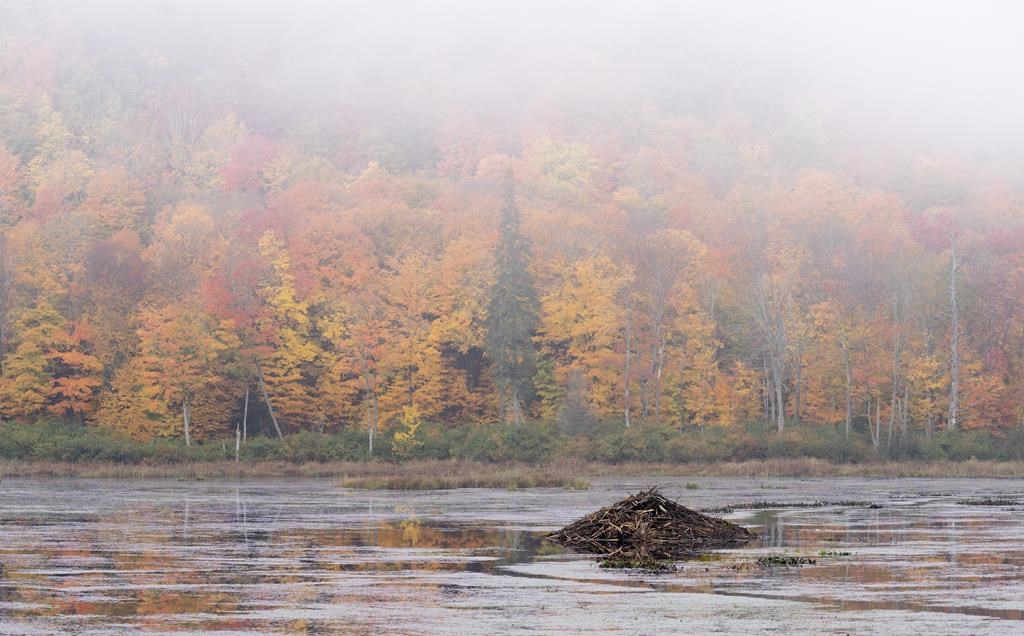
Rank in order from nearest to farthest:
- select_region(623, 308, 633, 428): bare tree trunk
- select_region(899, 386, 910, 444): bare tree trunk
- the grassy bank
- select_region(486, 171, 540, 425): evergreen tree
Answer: the grassy bank → select_region(899, 386, 910, 444): bare tree trunk → select_region(623, 308, 633, 428): bare tree trunk → select_region(486, 171, 540, 425): evergreen tree

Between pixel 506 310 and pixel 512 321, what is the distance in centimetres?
104

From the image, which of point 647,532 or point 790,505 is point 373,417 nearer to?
point 790,505

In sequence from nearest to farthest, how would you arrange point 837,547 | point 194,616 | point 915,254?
1. point 194,616
2. point 837,547
3. point 915,254

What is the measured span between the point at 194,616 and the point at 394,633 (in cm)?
271

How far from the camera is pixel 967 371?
87062 mm

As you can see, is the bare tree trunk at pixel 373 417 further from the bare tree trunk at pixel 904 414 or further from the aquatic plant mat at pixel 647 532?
the aquatic plant mat at pixel 647 532

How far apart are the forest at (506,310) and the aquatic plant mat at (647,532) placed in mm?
51211

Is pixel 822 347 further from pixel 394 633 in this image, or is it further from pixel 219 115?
pixel 219 115

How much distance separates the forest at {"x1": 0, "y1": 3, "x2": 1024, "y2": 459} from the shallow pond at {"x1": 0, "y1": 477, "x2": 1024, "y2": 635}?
43.5 meters

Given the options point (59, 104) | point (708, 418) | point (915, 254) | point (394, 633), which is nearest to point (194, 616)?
point (394, 633)

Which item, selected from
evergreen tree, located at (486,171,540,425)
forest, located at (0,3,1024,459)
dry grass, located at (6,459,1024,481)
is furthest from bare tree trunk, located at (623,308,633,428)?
dry grass, located at (6,459,1024,481)

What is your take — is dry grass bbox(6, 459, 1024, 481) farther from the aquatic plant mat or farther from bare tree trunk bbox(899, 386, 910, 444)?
the aquatic plant mat

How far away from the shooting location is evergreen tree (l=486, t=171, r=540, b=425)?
89438mm

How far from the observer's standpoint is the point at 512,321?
8975cm
